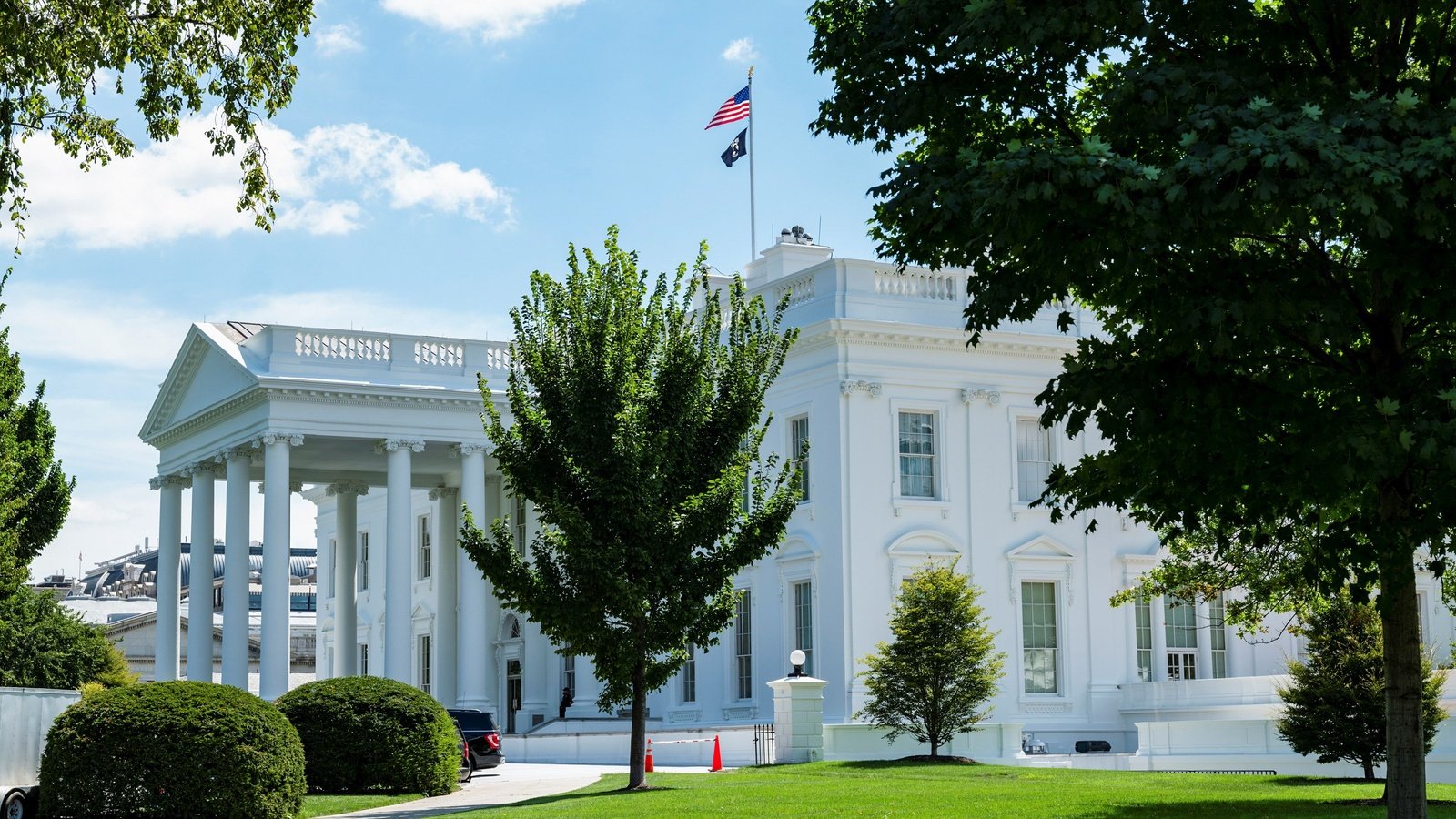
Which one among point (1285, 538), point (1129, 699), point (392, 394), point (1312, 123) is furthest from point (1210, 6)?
point (392, 394)

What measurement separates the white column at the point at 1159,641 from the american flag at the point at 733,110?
53.6ft

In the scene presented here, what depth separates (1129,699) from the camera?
41.2 m

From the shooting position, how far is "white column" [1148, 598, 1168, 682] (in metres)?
42.3

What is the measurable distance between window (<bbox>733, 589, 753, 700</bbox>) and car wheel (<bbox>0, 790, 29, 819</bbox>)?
22.9m

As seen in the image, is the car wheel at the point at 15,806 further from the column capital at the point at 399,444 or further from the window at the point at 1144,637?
the window at the point at 1144,637

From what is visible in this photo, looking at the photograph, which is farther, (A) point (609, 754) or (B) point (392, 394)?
(B) point (392, 394)

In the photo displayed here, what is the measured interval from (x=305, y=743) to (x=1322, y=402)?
57.9 feet

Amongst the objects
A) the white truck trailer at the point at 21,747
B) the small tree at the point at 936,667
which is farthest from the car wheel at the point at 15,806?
the small tree at the point at 936,667

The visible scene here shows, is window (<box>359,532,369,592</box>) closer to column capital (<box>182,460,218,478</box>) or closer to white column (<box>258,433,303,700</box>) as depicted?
column capital (<box>182,460,218,478</box>)

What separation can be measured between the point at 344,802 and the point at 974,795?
9.03 metres

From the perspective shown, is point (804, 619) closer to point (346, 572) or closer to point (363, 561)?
point (346, 572)

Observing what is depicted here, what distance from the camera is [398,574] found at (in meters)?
46.0

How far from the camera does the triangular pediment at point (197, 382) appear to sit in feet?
157

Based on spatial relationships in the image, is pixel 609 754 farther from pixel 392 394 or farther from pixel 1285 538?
pixel 1285 538
